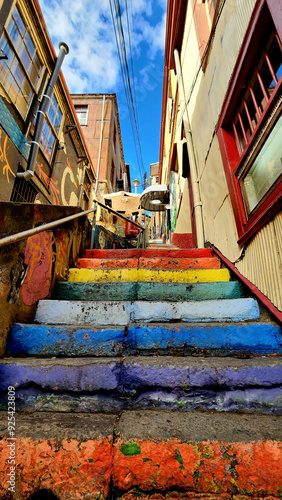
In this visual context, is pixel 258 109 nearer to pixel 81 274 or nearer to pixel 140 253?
pixel 140 253

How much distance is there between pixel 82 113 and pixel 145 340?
18.4 meters

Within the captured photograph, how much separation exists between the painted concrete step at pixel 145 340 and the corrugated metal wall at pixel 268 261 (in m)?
0.38

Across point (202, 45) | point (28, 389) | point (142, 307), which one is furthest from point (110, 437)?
point (202, 45)

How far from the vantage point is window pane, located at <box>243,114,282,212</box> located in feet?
6.29

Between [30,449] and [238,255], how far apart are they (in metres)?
2.35

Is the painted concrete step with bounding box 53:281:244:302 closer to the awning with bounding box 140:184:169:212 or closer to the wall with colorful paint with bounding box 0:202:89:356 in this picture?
the wall with colorful paint with bounding box 0:202:89:356

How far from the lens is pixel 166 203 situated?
37.9 feet

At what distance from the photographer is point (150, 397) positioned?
124 cm

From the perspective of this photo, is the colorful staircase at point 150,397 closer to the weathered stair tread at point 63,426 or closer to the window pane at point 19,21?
the weathered stair tread at point 63,426

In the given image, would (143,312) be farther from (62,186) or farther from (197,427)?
(62,186)

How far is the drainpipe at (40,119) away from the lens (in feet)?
17.5

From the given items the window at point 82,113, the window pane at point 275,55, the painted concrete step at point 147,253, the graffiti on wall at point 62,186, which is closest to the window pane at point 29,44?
the graffiti on wall at point 62,186

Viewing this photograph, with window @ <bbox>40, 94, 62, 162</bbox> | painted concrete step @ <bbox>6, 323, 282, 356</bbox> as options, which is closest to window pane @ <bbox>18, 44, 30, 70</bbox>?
window @ <bbox>40, 94, 62, 162</bbox>

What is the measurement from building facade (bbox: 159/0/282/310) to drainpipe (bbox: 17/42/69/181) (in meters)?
3.80
